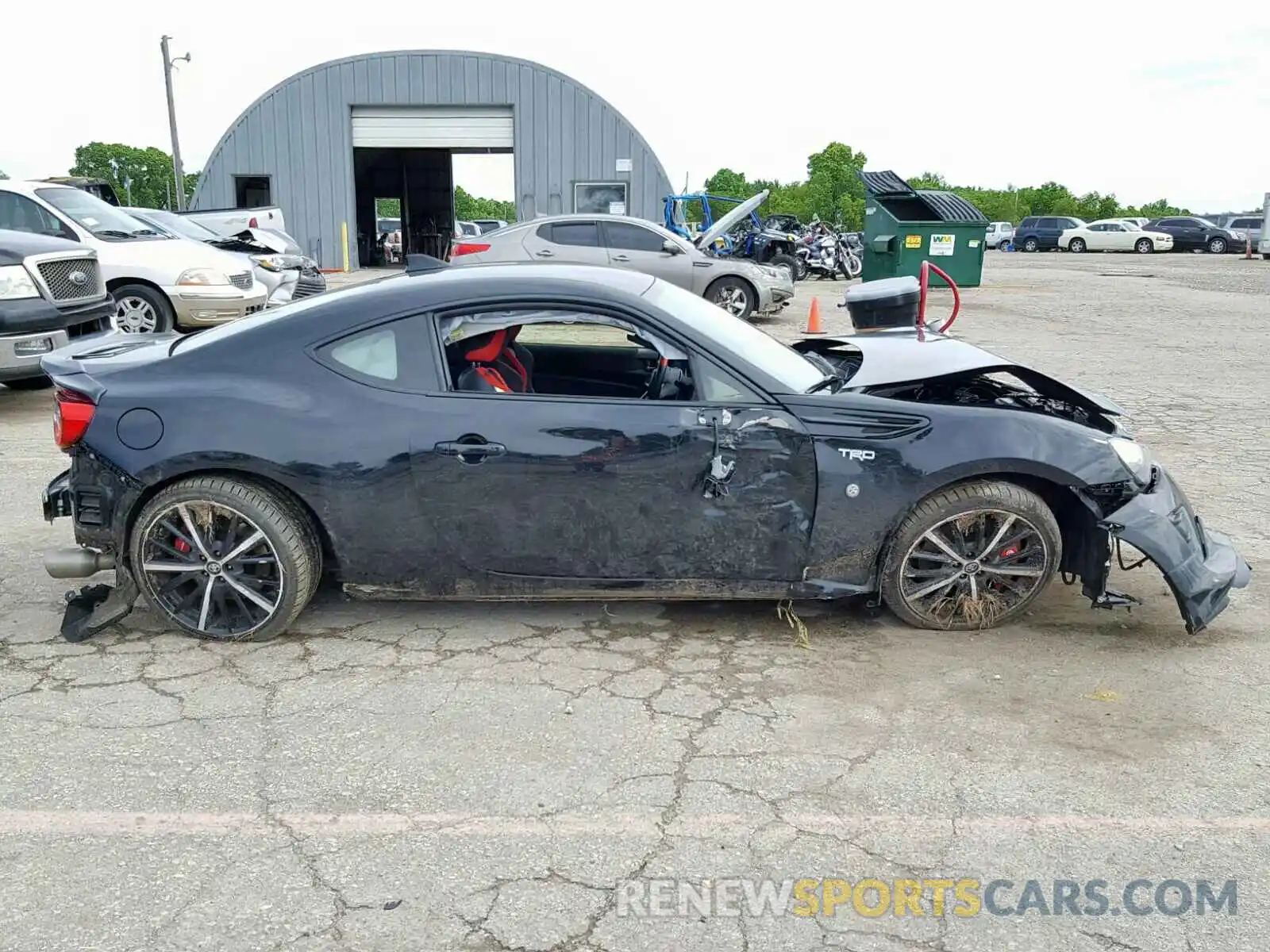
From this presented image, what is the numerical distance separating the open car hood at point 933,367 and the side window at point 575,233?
989 cm

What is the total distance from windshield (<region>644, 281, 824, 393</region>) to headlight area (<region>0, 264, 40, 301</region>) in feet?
20.0

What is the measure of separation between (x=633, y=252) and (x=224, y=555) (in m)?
11.0

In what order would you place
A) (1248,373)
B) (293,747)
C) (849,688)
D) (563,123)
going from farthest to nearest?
(563,123), (1248,373), (849,688), (293,747)

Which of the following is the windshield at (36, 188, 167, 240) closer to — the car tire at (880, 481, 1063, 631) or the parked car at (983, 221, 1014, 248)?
the car tire at (880, 481, 1063, 631)

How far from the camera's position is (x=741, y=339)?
4.36m

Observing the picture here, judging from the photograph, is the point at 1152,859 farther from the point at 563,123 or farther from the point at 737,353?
the point at 563,123

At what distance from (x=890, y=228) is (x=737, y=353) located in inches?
594

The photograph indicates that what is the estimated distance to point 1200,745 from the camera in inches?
133

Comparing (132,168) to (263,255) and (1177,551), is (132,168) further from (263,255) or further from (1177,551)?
(1177,551)

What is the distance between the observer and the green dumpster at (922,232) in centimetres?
1783

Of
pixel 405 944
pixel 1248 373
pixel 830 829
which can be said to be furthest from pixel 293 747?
pixel 1248 373

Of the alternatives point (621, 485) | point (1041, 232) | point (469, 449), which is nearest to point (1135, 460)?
point (621, 485)

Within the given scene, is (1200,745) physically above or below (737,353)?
below

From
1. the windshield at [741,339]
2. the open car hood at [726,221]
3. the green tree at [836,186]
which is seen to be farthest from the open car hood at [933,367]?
the green tree at [836,186]
